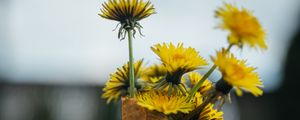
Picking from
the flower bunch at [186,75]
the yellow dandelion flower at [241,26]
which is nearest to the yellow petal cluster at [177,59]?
the flower bunch at [186,75]

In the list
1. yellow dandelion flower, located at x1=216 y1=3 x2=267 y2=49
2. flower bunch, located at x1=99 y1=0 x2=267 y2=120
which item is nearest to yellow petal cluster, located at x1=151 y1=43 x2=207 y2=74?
flower bunch, located at x1=99 y1=0 x2=267 y2=120

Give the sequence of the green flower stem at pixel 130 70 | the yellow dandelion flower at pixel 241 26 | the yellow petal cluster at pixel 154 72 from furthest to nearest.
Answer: the yellow petal cluster at pixel 154 72 → the green flower stem at pixel 130 70 → the yellow dandelion flower at pixel 241 26

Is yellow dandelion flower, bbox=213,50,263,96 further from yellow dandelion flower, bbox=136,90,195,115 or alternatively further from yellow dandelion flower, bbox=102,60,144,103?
yellow dandelion flower, bbox=102,60,144,103

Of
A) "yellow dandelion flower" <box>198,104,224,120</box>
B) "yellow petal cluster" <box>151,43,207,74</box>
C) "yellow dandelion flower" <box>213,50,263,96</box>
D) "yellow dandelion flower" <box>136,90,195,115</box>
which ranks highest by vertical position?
"yellow petal cluster" <box>151,43,207,74</box>

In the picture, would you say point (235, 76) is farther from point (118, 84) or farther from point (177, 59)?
point (118, 84)

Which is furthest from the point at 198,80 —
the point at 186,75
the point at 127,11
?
the point at 127,11

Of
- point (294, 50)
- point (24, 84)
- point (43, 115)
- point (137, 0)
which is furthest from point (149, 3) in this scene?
point (24, 84)

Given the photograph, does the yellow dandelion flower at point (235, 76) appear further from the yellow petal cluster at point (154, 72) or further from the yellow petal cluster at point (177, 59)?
the yellow petal cluster at point (154, 72)
